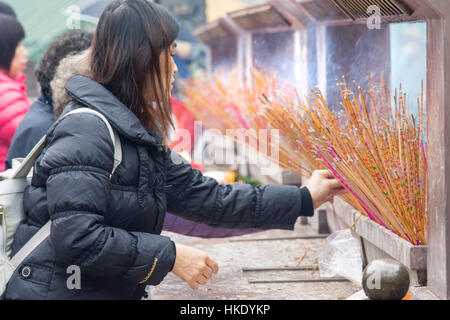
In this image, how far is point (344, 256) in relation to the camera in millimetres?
2533

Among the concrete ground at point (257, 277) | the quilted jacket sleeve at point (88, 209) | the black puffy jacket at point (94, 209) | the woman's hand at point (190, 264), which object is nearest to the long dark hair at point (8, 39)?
the concrete ground at point (257, 277)

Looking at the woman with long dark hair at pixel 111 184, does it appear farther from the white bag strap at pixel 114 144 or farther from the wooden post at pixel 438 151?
the wooden post at pixel 438 151

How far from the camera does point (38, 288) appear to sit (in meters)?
1.66

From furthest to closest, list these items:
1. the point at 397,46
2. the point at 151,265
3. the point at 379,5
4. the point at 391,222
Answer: the point at 397,46
the point at 391,222
the point at 379,5
the point at 151,265

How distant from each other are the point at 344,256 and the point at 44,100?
1554 mm

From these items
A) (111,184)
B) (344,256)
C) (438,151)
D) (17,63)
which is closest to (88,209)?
(111,184)

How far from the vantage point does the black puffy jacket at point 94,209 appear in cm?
159

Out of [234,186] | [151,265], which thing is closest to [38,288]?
[151,265]

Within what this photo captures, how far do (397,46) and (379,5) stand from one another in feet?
4.92

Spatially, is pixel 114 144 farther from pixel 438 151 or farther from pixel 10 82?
pixel 10 82

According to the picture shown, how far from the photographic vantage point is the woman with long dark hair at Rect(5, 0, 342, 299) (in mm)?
1598

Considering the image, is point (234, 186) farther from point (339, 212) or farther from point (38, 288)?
point (339, 212)

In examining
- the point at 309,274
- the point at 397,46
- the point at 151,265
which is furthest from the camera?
the point at 397,46

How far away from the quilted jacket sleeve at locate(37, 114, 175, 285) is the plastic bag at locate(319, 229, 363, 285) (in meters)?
1.02
